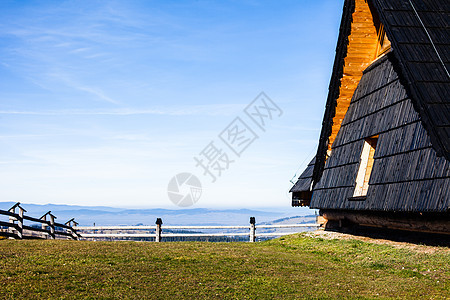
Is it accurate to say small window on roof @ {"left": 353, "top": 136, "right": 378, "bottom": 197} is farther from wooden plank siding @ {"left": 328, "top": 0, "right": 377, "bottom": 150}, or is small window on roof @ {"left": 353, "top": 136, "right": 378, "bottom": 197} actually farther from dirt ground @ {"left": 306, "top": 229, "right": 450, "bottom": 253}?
wooden plank siding @ {"left": 328, "top": 0, "right": 377, "bottom": 150}

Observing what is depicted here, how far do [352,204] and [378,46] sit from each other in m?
6.62

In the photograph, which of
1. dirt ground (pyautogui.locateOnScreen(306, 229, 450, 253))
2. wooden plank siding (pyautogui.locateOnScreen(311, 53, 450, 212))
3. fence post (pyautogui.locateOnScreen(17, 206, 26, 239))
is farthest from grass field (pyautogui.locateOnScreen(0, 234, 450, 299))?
fence post (pyautogui.locateOnScreen(17, 206, 26, 239))

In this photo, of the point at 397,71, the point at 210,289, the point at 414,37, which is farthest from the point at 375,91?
the point at 210,289

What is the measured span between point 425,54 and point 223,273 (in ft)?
27.9

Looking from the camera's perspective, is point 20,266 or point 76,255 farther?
point 76,255

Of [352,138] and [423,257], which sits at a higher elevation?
[352,138]

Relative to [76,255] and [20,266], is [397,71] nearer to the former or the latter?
[76,255]

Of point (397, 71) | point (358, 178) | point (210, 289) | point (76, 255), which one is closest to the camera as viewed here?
point (210, 289)

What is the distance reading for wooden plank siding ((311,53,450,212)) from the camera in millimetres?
11516

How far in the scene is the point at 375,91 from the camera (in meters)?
16.3

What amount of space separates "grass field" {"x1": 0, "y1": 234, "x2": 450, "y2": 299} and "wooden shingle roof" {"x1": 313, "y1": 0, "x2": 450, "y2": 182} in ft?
10.7

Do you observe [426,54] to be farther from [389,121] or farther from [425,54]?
[389,121]

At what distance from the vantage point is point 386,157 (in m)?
13.9

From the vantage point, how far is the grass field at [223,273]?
8.73 metres
